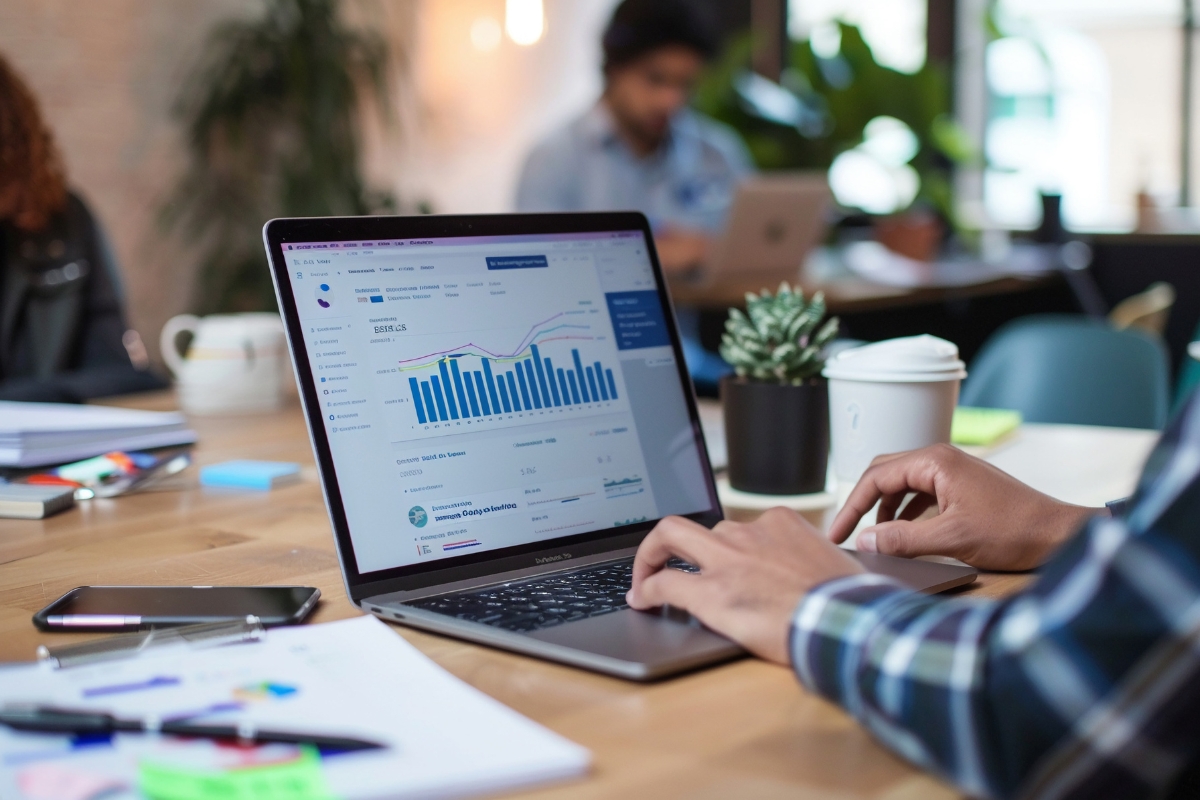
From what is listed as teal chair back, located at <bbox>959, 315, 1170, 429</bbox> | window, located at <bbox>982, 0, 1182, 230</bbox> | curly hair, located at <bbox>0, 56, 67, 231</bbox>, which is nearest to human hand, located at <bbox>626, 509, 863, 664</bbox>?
teal chair back, located at <bbox>959, 315, 1170, 429</bbox>

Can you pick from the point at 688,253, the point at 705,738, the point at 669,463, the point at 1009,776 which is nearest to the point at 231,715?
the point at 705,738

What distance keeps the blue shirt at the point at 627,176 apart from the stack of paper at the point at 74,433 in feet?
7.02

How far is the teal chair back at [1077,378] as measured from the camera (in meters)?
1.79

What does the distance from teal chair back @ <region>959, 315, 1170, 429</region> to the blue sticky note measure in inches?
45.0

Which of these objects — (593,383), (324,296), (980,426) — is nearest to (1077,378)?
(980,426)

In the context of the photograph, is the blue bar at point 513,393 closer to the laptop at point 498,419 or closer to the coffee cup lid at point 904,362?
the laptop at point 498,419

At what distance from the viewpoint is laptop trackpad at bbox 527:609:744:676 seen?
64cm

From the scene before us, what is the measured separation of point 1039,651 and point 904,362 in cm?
57

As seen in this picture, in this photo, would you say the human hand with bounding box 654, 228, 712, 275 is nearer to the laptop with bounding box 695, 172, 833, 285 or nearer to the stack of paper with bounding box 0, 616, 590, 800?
the laptop with bounding box 695, 172, 833, 285

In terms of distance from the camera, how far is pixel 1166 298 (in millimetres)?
3842

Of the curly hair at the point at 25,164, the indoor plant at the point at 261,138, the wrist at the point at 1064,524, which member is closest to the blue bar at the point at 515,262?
the wrist at the point at 1064,524

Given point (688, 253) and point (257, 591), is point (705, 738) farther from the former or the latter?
point (688, 253)

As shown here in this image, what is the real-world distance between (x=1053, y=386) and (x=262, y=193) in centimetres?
279

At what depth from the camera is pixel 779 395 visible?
3.64 feet
